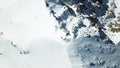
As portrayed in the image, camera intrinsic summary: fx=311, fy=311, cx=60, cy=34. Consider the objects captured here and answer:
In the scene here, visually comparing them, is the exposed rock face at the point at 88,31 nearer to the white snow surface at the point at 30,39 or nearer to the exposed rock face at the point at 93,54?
the exposed rock face at the point at 93,54

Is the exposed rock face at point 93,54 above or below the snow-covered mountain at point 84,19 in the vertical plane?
below

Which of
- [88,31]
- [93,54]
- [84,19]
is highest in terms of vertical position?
[84,19]

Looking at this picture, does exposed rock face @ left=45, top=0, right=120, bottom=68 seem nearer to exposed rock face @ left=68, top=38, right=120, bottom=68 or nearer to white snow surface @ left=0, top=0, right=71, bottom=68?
exposed rock face @ left=68, top=38, right=120, bottom=68

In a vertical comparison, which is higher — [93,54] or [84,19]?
[84,19]

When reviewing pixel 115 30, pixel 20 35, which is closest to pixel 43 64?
pixel 20 35

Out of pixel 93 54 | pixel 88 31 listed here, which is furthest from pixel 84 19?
pixel 93 54

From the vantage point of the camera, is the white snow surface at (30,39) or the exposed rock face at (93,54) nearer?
the exposed rock face at (93,54)

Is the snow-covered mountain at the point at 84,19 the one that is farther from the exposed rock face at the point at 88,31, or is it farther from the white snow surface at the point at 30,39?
the white snow surface at the point at 30,39

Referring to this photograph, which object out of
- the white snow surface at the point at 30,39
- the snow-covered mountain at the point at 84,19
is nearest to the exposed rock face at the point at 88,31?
the snow-covered mountain at the point at 84,19

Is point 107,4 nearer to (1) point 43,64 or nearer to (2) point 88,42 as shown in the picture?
(2) point 88,42

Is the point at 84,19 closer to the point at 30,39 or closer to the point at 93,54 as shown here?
the point at 93,54

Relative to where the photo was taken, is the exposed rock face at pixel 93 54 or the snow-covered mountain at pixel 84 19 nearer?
the exposed rock face at pixel 93 54
